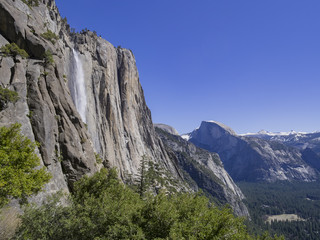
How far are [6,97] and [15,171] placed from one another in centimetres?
1375

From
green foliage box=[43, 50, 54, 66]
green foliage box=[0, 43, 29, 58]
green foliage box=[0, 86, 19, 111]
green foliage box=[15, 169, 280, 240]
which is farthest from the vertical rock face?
green foliage box=[15, 169, 280, 240]

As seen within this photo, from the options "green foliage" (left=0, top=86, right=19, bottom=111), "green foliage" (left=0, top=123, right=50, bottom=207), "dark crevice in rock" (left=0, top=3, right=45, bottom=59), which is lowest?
"green foliage" (left=0, top=123, right=50, bottom=207)

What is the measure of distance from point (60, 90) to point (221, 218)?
30.8 m

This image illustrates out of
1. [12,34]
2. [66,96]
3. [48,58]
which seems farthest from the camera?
[66,96]

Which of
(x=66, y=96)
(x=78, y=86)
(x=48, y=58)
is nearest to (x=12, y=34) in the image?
(x=48, y=58)

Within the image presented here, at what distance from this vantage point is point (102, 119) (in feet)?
206

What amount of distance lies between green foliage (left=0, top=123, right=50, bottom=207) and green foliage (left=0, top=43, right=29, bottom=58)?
18894 mm

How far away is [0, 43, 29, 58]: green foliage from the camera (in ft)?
96.3

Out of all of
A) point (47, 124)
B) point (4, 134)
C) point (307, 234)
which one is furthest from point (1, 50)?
point (307, 234)

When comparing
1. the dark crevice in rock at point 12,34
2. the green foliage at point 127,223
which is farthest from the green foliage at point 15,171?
the dark crevice in rock at point 12,34

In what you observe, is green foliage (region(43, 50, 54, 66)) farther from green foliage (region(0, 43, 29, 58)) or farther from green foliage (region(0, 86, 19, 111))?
green foliage (region(0, 86, 19, 111))

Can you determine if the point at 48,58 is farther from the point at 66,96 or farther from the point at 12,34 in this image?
the point at 66,96

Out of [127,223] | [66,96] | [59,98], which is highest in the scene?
[66,96]

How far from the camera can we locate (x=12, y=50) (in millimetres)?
30750
